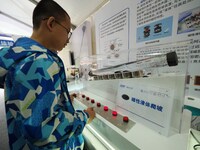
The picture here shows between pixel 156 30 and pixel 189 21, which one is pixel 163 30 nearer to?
pixel 156 30

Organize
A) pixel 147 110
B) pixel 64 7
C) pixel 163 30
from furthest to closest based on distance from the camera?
pixel 64 7, pixel 163 30, pixel 147 110

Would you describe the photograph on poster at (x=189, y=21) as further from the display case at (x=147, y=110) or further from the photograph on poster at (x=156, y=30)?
the display case at (x=147, y=110)

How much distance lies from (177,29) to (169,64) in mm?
483

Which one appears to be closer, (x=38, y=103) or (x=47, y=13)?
(x=38, y=103)

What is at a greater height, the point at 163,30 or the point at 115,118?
the point at 163,30

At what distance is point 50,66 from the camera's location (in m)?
0.41

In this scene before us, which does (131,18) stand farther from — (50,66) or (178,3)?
(50,66)

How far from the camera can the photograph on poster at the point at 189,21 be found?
728 millimetres

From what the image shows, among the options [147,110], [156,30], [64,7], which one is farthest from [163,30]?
[64,7]

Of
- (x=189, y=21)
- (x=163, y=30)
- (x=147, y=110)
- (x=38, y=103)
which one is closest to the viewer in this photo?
(x=38, y=103)

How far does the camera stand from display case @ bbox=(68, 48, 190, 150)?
0.46m

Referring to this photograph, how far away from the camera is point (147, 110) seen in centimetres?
54

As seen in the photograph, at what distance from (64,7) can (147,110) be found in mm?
1926

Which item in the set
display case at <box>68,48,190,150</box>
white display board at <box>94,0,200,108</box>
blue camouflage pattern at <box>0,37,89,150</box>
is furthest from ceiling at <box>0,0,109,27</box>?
blue camouflage pattern at <box>0,37,89,150</box>
